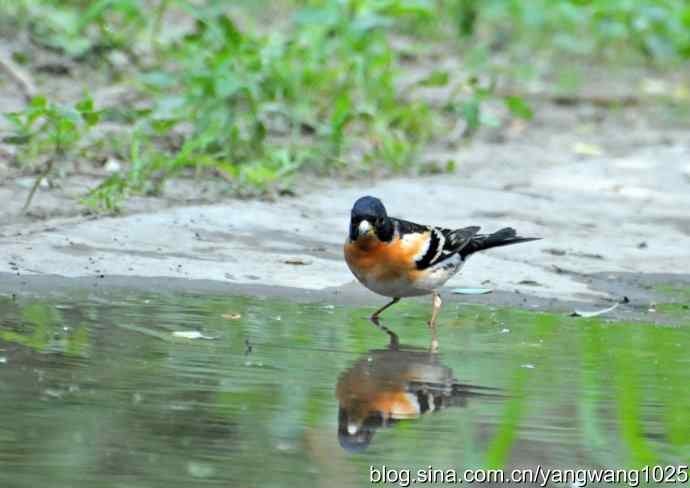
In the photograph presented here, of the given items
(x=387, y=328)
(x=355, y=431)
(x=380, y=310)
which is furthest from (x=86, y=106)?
(x=355, y=431)

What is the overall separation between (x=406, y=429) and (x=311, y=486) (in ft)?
2.00

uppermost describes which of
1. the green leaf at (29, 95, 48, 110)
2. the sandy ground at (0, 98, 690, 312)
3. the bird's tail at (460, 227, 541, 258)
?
the green leaf at (29, 95, 48, 110)

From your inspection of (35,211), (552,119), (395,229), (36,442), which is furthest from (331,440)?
(552,119)

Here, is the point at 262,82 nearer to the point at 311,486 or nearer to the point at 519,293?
the point at 519,293

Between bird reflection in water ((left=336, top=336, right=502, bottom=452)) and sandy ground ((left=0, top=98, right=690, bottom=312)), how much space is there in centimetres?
112

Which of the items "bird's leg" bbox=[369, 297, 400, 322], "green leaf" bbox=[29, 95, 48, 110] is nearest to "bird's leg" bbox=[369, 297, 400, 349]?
"bird's leg" bbox=[369, 297, 400, 322]

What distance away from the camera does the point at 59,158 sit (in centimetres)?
783

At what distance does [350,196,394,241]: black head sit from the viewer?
539 cm

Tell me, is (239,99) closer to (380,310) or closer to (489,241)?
(489,241)

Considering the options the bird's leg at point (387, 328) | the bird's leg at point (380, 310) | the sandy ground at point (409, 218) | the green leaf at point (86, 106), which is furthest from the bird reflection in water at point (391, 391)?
the green leaf at point (86, 106)

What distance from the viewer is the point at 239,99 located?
8148 millimetres

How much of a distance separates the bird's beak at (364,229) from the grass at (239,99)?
5.14ft

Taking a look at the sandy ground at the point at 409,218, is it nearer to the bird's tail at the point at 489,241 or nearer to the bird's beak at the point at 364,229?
the bird's tail at the point at 489,241

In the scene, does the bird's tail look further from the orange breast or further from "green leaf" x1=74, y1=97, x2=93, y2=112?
"green leaf" x1=74, y1=97, x2=93, y2=112
